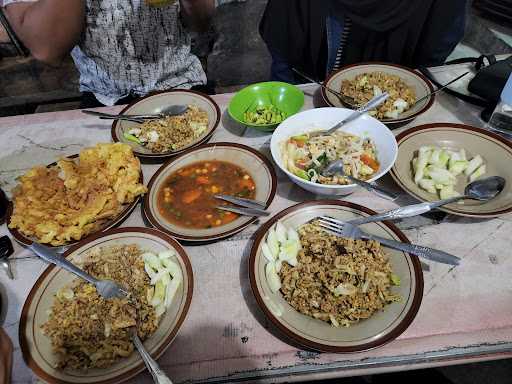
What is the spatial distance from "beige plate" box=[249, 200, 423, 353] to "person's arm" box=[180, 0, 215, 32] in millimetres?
2367

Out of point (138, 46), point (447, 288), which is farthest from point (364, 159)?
point (138, 46)

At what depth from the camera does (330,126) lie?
85.9 inches

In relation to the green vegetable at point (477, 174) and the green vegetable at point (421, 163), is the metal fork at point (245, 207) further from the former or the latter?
the green vegetable at point (477, 174)

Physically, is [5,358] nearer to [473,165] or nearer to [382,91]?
[473,165]

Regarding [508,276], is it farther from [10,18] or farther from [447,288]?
[10,18]

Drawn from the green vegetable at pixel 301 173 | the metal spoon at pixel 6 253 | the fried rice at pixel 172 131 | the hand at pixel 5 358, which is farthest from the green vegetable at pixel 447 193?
the metal spoon at pixel 6 253

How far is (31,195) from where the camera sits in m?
1.81

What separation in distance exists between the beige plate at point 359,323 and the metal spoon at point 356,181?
0.70ft

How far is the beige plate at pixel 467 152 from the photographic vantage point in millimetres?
1699

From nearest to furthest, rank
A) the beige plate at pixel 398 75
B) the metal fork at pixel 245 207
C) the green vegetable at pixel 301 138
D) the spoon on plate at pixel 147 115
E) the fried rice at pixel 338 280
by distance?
the fried rice at pixel 338 280
the metal fork at pixel 245 207
the green vegetable at pixel 301 138
the beige plate at pixel 398 75
the spoon on plate at pixel 147 115

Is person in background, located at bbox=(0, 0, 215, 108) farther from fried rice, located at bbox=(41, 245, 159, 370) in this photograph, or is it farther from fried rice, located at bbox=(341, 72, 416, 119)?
fried rice, located at bbox=(41, 245, 159, 370)

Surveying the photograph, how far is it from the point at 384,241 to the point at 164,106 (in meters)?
1.77

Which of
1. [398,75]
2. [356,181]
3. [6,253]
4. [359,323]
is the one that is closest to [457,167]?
[356,181]

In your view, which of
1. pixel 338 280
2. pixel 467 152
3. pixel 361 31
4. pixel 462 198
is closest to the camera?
pixel 338 280
